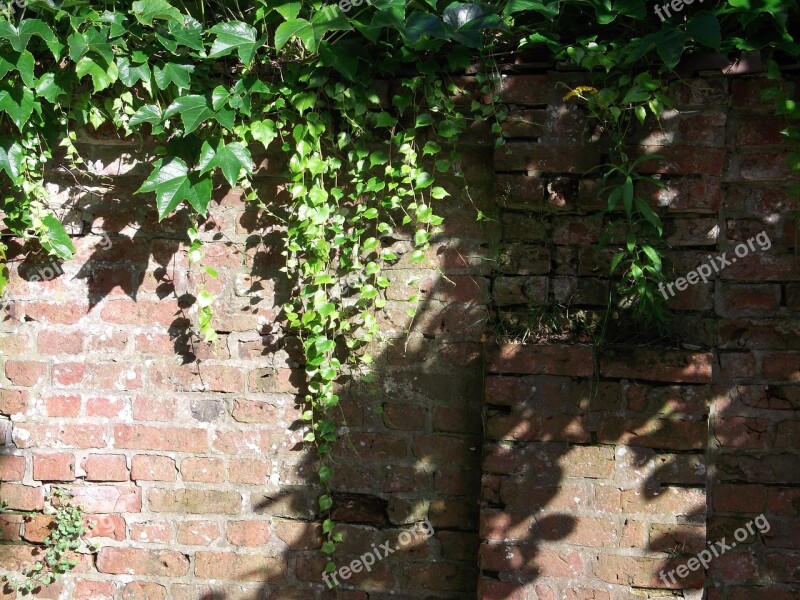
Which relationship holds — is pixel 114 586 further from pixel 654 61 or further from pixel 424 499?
pixel 654 61

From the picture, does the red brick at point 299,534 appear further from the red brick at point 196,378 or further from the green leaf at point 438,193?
the green leaf at point 438,193

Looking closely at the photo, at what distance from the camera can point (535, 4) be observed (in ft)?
6.63

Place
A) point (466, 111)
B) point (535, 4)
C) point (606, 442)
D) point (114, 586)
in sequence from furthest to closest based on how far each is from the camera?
point (114, 586)
point (466, 111)
point (606, 442)
point (535, 4)

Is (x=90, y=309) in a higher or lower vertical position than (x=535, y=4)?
lower

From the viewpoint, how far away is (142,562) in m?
2.49

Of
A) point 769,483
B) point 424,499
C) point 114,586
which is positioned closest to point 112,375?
point 114,586

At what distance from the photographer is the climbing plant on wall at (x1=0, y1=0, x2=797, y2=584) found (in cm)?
210

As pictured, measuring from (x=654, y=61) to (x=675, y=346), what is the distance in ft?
2.87

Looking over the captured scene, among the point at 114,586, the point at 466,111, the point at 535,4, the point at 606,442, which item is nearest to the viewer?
the point at 535,4

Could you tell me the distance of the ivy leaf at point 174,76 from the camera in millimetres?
2215

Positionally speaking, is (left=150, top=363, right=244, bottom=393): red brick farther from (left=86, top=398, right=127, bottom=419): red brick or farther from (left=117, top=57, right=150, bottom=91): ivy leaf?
(left=117, top=57, right=150, bottom=91): ivy leaf

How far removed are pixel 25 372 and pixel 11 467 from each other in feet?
1.13

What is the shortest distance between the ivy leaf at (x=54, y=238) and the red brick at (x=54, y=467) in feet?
2.34

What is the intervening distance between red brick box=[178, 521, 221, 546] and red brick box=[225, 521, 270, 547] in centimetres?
5
